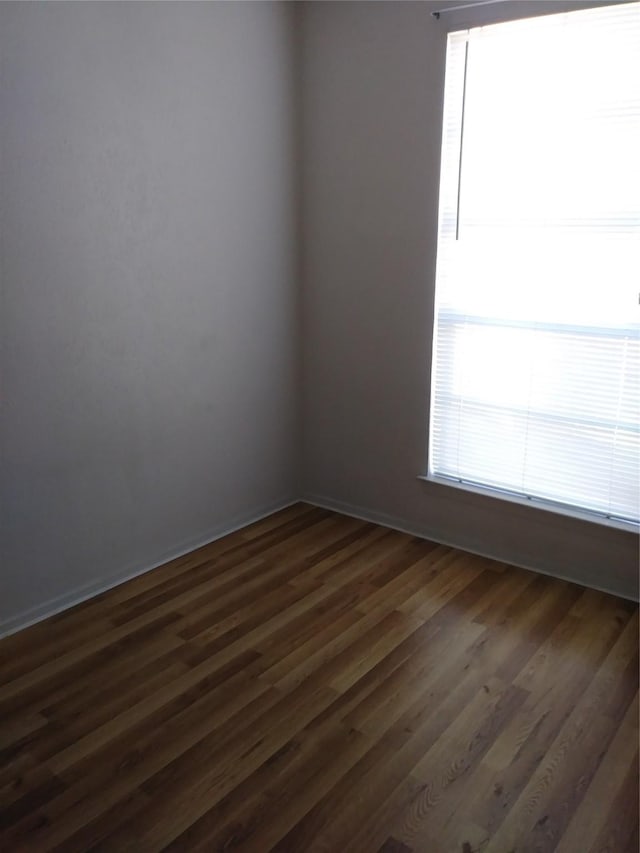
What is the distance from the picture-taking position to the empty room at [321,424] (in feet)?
6.95

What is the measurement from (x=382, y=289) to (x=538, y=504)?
1294 millimetres

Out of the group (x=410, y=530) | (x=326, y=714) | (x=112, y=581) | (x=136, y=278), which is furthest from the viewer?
(x=410, y=530)

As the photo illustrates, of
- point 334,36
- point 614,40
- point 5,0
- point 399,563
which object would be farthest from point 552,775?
point 334,36

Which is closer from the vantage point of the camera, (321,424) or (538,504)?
(538,504)

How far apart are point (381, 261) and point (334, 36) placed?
111cm

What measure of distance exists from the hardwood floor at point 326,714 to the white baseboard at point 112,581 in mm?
52

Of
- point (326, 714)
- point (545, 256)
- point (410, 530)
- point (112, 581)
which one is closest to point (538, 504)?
point (410, 530)

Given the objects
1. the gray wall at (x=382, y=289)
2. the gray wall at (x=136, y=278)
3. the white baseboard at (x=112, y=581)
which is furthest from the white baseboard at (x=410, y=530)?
the gray wall at (x=136, y=278)

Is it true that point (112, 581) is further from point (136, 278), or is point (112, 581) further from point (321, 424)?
point (321, 424)

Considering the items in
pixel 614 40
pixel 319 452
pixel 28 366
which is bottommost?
pixel 319 452

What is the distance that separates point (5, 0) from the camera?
2.41 meters

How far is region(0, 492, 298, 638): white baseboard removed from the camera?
111 inches

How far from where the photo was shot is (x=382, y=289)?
357 centimetres

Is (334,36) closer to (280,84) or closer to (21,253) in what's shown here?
(280,84)
